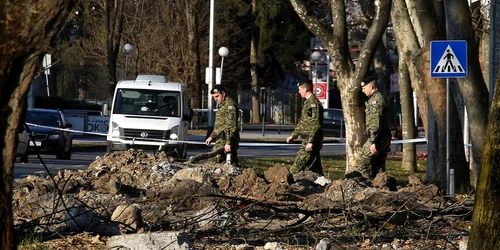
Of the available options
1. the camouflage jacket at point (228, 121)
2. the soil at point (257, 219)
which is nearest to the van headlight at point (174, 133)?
the camouflage jacket at point (228, 121)

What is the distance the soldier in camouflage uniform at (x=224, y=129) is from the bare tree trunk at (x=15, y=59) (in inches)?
452

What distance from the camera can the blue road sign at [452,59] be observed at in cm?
1630

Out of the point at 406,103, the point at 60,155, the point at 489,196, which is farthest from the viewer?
the point at 60,155

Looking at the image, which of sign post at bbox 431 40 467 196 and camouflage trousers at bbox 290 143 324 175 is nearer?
camouflage trousers at bbox 290 143 324 175

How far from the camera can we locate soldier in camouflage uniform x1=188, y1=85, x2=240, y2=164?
16281 millimetres

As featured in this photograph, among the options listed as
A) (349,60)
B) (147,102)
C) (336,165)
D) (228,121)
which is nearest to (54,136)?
(147,102)

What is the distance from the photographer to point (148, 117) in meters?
25.5

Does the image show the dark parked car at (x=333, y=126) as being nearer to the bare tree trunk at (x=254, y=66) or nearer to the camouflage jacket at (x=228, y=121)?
the bare tree trunk at (x=254, y=66)

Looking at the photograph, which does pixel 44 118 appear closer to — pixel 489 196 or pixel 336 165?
pixel 336 165

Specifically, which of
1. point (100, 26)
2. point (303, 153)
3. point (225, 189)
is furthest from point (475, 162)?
point (100, 26)

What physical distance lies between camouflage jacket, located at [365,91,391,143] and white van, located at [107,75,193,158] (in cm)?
1054

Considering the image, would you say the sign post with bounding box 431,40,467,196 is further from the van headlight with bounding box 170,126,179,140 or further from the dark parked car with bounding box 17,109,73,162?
the dark parked car with bounding box 17,109,73,162

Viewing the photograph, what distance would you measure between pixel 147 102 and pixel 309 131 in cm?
1059

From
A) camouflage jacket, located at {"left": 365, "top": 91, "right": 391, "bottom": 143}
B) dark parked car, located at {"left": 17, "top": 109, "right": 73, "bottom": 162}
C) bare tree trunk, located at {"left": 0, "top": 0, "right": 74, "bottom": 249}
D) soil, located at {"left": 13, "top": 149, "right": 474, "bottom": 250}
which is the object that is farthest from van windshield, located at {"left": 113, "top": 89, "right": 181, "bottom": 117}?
bare tree trunk, located at {"left": 0, "top": 0, "right": 74, "bottom": 249}
